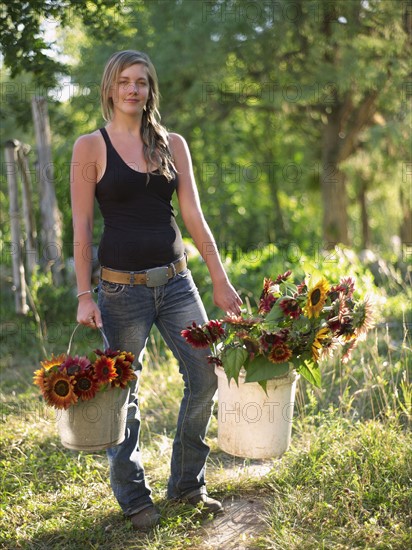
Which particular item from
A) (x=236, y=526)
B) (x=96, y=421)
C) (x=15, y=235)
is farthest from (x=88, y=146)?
(x=15, y=235)

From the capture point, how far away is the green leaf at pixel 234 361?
2.63 metres

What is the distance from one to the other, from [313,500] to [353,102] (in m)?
8.68

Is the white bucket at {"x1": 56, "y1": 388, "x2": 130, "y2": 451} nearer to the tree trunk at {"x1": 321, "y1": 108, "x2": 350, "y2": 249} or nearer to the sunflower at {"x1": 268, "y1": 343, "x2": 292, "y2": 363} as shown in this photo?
the sunflower at {"x1": 268, "y1": 343, "x2": 292, "y2": 363}

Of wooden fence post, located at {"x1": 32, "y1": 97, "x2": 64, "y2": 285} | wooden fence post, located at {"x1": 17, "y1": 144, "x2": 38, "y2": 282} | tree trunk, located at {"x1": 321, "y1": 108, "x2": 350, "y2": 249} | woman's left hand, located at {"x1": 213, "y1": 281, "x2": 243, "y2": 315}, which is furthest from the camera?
tree trunk, located at {"x1": 321, "y1": 108, "x2": 350, "y2": 249}

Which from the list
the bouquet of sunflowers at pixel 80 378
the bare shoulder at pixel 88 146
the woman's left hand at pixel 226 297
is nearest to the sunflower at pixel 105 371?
the bouquet of sunflowers at pixel 80 378

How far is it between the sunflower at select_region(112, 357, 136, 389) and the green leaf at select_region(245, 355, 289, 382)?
46cm

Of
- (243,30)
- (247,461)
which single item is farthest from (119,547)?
(243,30)

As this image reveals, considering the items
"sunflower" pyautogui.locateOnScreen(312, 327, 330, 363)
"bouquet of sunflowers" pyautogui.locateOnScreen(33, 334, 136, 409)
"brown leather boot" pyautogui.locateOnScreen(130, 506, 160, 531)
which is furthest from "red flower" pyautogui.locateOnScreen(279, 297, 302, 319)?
"brown leather boot" pyautogui.locateOnScreen(130, 506, 160, 531)

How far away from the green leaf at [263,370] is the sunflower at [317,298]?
0.75 ft

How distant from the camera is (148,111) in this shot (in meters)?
2.81

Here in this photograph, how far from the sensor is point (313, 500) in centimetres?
289

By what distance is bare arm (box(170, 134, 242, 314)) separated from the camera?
2828mm

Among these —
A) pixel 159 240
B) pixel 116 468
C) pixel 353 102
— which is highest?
pixel 353 102

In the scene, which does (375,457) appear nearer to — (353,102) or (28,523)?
(28,523)
